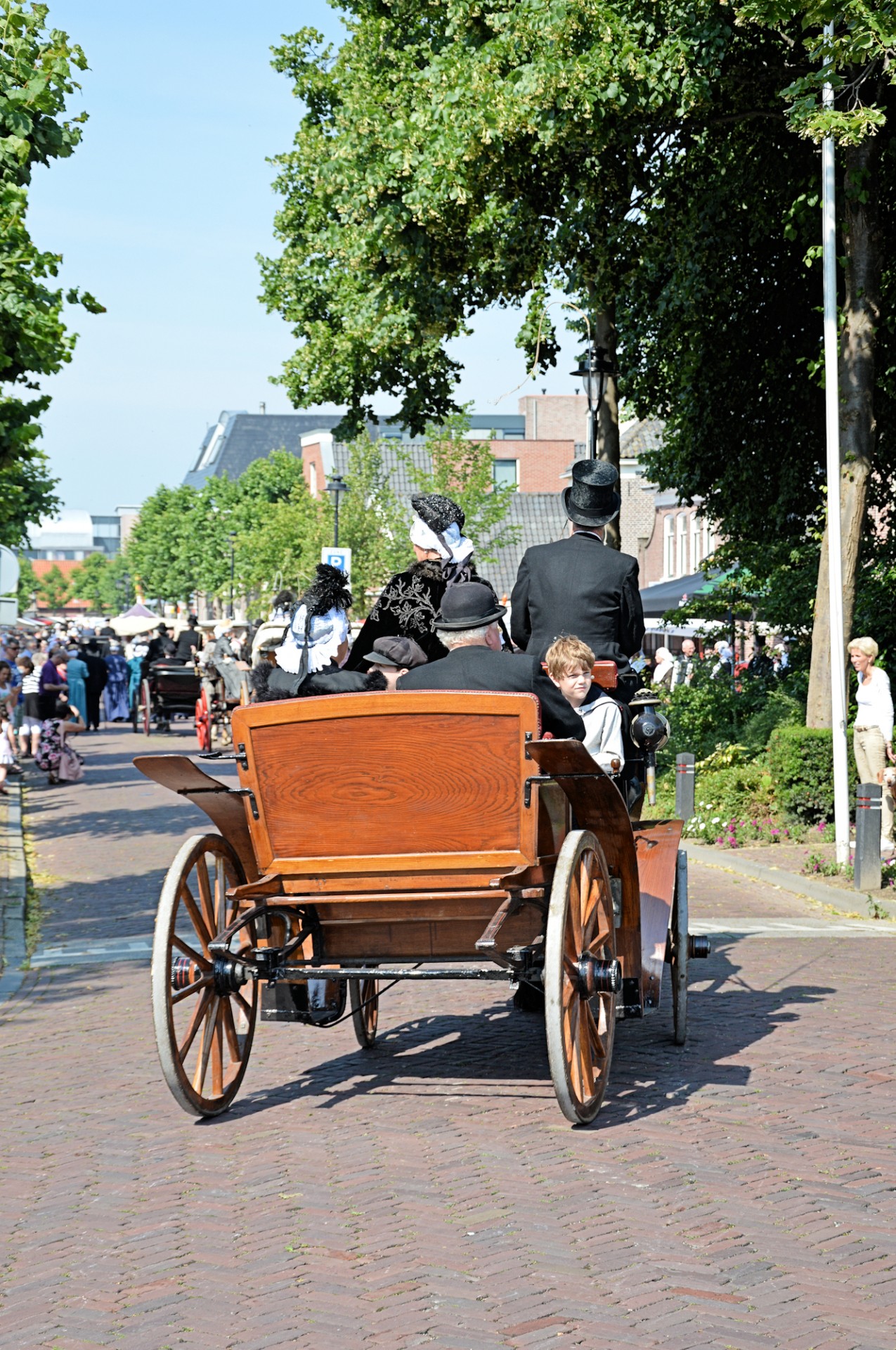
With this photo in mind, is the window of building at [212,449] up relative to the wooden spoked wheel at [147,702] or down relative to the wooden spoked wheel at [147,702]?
up

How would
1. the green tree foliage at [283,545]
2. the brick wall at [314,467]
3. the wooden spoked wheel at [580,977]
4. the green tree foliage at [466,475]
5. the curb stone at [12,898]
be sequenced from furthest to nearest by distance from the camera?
the brick wall at [314,467] → the green tree foliage at [283,545] → the green tree foliage at [466,475] → the curb stone at [12,898] → the wooden spoked wheel at [580,977]

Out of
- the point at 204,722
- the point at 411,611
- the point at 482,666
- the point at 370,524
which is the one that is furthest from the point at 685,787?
the point at 370,524

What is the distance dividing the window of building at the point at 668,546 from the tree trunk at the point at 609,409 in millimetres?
42314

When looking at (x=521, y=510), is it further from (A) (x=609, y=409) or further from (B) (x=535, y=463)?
(A) (x=609, y=409)

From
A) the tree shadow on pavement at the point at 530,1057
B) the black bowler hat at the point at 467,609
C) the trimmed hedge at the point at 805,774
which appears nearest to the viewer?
the black bowler hat at the point at 467,609

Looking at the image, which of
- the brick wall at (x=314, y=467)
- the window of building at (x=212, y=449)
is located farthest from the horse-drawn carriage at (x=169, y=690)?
the window of building at (x=212, y=449)

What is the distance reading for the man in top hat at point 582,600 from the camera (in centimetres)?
726

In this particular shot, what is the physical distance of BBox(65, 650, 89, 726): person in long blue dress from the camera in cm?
3303

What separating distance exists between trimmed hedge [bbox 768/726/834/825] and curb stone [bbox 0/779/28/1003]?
674 cm

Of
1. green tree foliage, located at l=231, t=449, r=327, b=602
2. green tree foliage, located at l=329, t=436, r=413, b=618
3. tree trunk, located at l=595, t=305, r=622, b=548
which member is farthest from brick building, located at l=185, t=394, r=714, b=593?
tree trunk, located at l=595, t=305, r=622, b=548

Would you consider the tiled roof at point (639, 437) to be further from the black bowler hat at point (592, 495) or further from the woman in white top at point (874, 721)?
the black bowler hat at point (592, 495)

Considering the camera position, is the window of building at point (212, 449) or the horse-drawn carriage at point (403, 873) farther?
the window of building at point (212, 449)

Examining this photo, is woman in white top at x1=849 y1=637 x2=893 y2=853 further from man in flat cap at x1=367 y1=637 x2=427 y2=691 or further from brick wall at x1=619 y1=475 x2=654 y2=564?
brick wall at x1=619 y1=475 x2=654 y2=564

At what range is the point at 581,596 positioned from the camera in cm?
726
